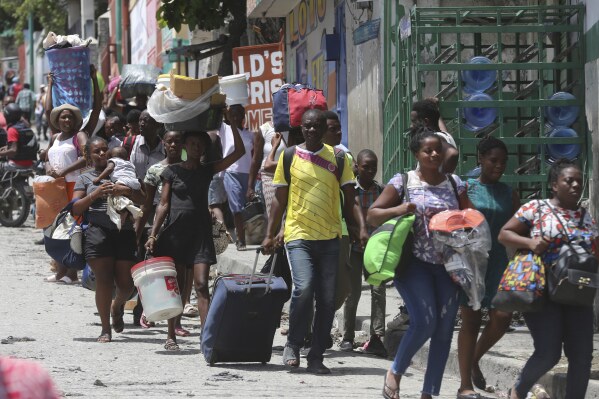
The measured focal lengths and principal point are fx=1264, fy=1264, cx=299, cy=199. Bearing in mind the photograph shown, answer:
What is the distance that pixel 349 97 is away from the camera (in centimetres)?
1602

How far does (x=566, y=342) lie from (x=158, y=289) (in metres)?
3.51

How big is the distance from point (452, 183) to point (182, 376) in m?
2.21

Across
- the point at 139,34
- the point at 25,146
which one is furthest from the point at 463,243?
the point at 139,34

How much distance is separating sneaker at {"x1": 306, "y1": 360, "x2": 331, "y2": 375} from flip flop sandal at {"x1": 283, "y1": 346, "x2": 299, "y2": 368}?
90 mm

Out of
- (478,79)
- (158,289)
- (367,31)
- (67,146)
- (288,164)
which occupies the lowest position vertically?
(158,289)

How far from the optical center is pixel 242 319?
8594 millimetres

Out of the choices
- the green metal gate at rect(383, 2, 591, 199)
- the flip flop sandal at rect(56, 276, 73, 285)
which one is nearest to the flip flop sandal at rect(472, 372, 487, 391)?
the green metal gate at rect(383, 2, 591, 199)

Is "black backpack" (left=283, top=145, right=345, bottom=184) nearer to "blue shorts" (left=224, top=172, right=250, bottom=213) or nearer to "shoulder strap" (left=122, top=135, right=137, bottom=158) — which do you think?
"shoulder strap" (left=122, top=135, right=137, bottom=158)

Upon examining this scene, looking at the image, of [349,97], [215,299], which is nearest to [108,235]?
[215,299]

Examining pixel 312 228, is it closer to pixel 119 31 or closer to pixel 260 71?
pixel 260 71

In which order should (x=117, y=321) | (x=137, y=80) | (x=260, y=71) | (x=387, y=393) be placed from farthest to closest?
1. (x=137, y=80)
2. (x=260, y=71)
3. (x=117, y=321)
4. (x=387, y=393)

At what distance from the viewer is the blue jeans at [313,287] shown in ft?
26.9

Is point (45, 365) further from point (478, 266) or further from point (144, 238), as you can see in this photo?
point (478, 266)

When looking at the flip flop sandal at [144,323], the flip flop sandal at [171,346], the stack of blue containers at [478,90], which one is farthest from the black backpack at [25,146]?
the flip flop sandal at [171,346]
